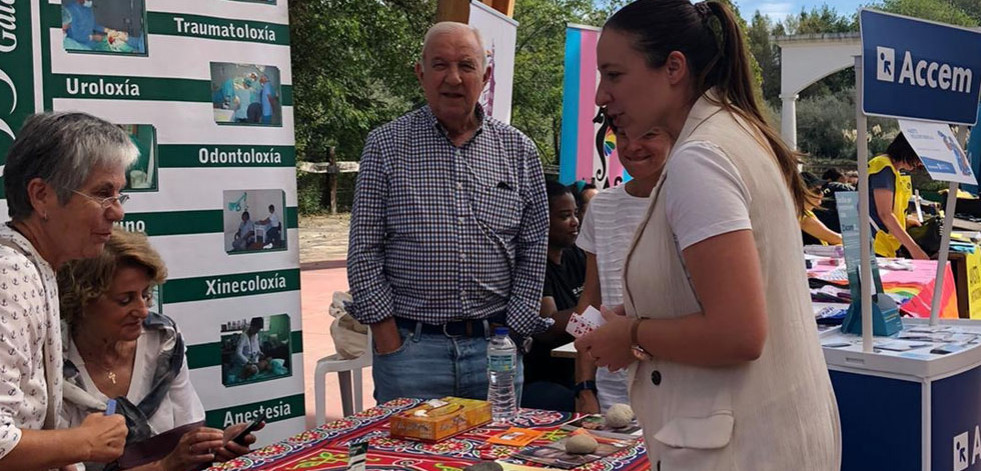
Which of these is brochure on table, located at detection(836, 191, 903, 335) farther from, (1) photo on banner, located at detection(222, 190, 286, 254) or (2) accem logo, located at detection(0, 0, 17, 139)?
(2) accem logo, located at detection(0, 0, 17, 139)

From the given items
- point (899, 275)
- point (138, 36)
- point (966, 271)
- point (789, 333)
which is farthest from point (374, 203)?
point (966, 271)

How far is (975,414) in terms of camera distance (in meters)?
2.76

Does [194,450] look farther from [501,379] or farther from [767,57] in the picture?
[767,57]

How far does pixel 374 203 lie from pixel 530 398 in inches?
43.0

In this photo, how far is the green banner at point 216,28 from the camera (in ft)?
10.2

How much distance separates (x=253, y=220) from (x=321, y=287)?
7594 millimetres

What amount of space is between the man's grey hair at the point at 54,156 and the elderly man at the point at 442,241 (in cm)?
115

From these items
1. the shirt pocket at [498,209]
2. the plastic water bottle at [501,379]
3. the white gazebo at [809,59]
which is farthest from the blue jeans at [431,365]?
the white gazebo at [809,59]

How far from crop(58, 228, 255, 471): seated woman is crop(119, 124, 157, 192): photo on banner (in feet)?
1.96

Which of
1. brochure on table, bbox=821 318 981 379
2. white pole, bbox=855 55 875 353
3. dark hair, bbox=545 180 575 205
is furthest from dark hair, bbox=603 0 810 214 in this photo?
dark hair, bbox=545 180 575 205

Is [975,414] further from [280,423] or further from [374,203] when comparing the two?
[280,423]

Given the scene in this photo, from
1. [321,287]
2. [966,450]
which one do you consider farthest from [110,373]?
[321,287]

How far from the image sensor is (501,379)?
8.21 feet

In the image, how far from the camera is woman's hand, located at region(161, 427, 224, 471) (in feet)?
7.63
